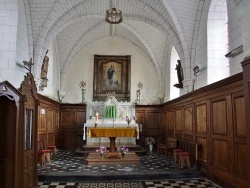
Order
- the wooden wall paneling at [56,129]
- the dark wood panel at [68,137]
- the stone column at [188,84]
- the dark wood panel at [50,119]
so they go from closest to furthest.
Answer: the stone column at [188,84] → the dark wood panel at [50,119] → the wooden wall paneling at [56,129] → the dark wood panel at [68,137]

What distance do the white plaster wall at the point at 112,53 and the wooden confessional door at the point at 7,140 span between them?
32.1 ft

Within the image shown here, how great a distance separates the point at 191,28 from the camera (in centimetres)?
961

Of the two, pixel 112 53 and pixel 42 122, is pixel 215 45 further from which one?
pixel 112 53

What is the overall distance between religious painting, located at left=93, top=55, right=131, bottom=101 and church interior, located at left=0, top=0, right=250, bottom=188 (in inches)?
2.2

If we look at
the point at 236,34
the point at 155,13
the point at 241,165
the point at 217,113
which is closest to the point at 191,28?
the point at 155,13

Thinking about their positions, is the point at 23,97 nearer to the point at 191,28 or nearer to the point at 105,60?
the point at 191,28

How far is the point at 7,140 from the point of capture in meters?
4.94

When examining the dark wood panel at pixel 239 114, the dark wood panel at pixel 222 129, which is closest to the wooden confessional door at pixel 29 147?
the dark wood panel at pixel 222 129

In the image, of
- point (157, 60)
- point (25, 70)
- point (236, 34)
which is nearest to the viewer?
point (236, 34)

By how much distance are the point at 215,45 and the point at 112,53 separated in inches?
303

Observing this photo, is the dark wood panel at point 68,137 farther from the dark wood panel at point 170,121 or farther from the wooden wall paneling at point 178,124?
the wooden wall paneling at point 178,124

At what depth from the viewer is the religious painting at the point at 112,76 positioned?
14883 millimetres

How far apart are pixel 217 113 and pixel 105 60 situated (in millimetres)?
9056

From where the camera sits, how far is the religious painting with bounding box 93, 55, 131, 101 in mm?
14883
